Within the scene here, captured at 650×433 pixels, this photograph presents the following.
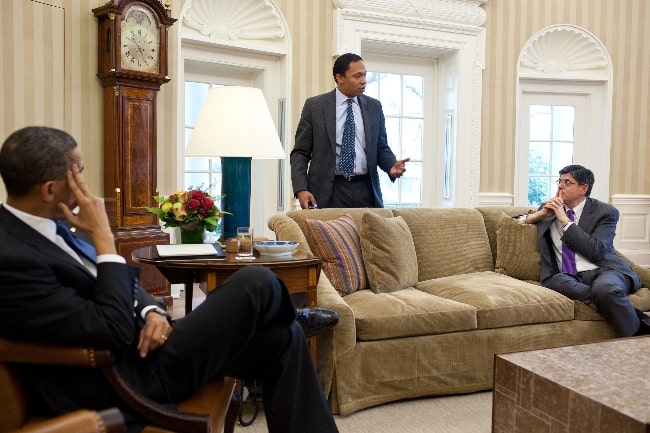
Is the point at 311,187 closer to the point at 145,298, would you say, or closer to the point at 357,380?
the point at 357,380

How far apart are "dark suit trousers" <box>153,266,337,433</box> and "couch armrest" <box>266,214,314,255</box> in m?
1.18

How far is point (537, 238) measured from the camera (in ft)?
11.9

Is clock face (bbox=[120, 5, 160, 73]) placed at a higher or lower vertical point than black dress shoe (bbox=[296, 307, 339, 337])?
higher

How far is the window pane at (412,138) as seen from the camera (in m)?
6.13

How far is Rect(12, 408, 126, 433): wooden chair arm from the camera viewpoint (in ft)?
4.32

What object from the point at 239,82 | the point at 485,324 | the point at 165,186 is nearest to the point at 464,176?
the point at 239,82

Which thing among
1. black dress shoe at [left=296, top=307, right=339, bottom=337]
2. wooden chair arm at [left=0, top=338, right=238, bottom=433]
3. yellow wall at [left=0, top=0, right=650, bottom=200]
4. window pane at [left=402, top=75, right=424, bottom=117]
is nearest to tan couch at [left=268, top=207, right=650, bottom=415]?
black dress shoe at [left=296, top=307, right=339, bottom=337]

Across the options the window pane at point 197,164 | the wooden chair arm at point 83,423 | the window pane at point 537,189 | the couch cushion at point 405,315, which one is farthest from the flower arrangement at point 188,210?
the window pane at point 537,189

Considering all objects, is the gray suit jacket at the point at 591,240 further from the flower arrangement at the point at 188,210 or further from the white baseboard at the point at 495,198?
the white baseboard at the point at 495,198

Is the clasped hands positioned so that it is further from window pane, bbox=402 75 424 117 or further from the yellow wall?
window pane, bbox=402 75 424 117

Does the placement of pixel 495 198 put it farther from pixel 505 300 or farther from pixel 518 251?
pixel 505 300

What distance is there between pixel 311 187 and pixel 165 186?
152cm

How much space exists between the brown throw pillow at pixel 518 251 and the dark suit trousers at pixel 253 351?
6.74 ft

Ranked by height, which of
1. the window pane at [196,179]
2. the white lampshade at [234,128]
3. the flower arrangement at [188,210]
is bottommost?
the flower arrangement at [188,210]
